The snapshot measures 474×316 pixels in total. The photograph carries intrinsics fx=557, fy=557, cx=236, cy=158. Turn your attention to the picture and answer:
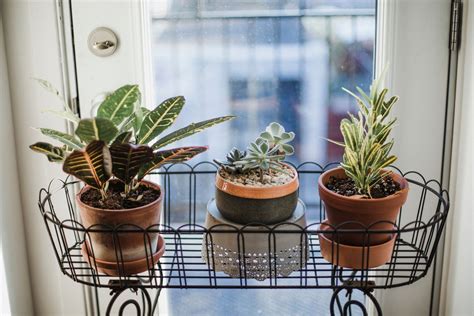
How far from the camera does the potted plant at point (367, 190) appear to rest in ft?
2.82

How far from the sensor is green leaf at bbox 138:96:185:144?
0.86 m

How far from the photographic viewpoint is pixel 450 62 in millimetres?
1076

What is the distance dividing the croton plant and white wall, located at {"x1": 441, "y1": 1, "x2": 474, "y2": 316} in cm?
50

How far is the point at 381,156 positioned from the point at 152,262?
15.7 inches

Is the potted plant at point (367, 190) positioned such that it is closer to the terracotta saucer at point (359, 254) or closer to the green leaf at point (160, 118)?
the terracotta saucer at point (359, 254)

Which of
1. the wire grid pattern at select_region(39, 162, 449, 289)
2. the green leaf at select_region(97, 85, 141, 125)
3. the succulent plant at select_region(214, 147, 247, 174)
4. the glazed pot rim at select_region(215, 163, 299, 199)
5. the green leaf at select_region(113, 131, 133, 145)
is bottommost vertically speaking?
the wire grid pattern at select_region(39, 162, 449, 289)

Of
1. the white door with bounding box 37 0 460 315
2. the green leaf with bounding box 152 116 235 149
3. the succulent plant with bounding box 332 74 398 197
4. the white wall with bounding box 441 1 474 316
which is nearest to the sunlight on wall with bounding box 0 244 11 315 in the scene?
the white door with bounding box 37 0 460 315

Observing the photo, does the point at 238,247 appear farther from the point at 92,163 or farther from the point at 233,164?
the point at 92,163

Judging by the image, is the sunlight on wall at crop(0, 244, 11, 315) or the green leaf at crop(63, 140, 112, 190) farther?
the sunlight on wall at crop(0, 244, 11, 315)

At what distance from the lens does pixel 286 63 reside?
116cm

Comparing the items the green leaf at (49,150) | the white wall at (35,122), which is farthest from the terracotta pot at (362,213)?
the white wall at (35,122)

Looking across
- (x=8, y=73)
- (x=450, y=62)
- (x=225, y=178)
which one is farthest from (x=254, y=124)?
(x=8, y=73)

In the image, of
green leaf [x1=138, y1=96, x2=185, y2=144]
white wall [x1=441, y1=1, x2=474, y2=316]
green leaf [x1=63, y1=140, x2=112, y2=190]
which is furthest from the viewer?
white wall [x1=441, y1=1, x2=474, y2=316]

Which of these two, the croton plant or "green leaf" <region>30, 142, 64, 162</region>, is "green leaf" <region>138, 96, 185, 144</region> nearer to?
the croton plant
